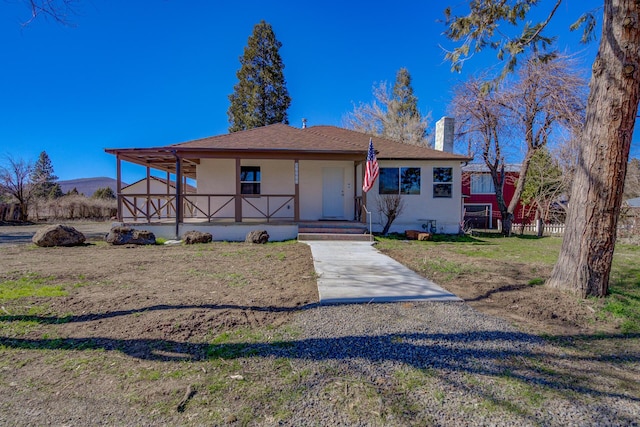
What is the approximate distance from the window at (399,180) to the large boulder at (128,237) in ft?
27.2

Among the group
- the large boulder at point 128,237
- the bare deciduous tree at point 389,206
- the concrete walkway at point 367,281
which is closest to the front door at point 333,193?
the bare deciduous tree at point 389,206

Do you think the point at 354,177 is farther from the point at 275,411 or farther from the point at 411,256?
the point at 275,411

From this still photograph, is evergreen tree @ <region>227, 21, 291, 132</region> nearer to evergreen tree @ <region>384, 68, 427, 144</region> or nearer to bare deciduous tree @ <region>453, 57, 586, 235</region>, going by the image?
evergreen tree @ <region>384, 68, 427, 144</region>

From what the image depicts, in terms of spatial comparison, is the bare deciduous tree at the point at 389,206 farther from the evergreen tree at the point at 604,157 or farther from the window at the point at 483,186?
the window at the point at 483,186

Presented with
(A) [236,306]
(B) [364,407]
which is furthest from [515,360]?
(A) [236,306]

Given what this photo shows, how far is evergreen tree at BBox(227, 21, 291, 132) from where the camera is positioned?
2561cm

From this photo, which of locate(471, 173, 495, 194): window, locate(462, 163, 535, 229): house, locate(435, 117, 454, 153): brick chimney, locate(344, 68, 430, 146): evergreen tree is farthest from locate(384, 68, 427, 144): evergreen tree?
locate(435, 117, 454, 153): brick chimney

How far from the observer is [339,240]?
10.0 metres

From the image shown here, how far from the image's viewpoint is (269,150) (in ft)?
35.7

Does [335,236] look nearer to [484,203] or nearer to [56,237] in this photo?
[56,237]

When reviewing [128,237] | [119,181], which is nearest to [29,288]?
[128,237]

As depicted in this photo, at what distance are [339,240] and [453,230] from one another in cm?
565

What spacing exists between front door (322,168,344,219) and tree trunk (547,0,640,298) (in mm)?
9279

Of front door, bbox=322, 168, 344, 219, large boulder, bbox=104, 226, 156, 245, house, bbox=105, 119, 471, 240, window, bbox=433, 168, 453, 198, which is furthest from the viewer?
front door, bbox=322, 168, 344, 219
